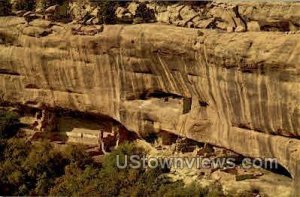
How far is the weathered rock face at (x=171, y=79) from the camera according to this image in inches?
728

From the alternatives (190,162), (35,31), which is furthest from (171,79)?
(35,31)

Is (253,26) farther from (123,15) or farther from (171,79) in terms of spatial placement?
(123,15)

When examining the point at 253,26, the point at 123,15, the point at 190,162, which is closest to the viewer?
the point at 253,26

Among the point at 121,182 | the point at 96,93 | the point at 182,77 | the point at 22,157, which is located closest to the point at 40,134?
the point at 22,157

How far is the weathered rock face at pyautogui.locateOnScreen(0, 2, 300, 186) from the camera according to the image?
18.5 metres

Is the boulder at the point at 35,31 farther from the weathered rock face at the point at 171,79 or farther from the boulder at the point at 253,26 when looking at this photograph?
the boulder at the point at 253,26

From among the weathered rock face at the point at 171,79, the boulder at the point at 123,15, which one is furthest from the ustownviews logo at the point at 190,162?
the boulder at the point at 123,15

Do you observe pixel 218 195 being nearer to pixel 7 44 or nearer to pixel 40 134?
pixel 40 134

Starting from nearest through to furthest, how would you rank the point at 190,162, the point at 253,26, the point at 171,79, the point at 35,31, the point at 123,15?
the point at 253,26 < the point at 171,79 < the point at 190,162 < the point at 35,31 < the point at 123,15

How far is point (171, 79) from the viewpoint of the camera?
2172 centimetres

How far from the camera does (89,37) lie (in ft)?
76.4

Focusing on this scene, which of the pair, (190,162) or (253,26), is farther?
(190,162)

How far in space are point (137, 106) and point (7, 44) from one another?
19.2 ft

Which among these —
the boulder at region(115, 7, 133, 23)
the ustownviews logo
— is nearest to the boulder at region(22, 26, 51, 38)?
the boulder at region(115, 7, 133, 23)
